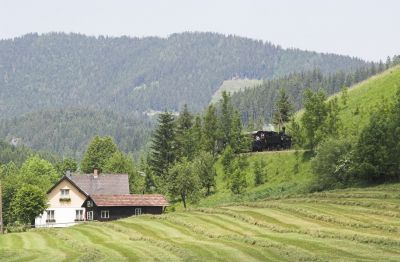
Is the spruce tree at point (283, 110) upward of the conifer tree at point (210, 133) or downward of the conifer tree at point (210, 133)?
upward

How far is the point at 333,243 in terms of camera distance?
4284cm

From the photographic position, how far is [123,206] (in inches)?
4055

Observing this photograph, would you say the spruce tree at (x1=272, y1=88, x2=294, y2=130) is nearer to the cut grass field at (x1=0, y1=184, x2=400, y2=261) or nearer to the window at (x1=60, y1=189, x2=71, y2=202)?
the window at (x1=60, y1=189, x2=71, y2=202)

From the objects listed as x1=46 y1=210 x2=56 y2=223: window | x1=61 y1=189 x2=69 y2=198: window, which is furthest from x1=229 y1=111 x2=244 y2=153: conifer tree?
x1=46 y1=210 x2=56 y2=223: window

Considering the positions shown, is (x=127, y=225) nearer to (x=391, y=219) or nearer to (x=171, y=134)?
(x=391, y=219)

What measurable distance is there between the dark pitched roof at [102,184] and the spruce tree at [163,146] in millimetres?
19980

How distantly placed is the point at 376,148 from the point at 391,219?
29.4m

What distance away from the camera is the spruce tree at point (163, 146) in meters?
132

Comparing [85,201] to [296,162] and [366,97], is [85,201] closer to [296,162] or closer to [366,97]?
[296,162]

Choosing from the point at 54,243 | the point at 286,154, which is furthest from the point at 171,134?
the point at 54,243

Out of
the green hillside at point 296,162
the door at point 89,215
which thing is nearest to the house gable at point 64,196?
the door at point 89,215

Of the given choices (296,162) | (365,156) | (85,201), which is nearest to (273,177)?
(296,162)

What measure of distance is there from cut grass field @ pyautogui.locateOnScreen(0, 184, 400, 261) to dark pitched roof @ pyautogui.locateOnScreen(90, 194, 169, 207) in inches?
1012

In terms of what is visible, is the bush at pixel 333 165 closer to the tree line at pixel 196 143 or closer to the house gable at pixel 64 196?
the tree line at pixel 196 143
